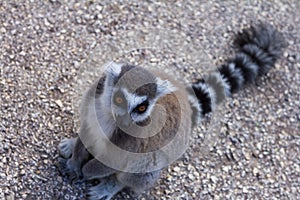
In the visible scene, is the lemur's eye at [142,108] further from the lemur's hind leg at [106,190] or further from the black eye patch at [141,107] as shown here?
the lemur's hind leg at [106,190]

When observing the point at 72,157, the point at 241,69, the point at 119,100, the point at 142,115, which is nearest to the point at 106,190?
the point at 72,157

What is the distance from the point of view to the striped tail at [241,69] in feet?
12.4

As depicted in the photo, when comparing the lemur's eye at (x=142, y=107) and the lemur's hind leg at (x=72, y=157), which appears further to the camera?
the lemur's hind leg at (x=72, y=157)

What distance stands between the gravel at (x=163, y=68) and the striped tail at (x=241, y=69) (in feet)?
1.07

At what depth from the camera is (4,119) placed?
3.88 m

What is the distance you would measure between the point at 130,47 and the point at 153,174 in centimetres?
121

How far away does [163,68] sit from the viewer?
4.32 m

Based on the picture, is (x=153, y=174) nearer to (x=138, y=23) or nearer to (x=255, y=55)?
(x=255, y=55)

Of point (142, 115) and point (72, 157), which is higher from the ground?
point (142, 115)

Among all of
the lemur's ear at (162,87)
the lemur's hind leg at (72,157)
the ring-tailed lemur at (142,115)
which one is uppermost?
the lemur's ear at (162,87)

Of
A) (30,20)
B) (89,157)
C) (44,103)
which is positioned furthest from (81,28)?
(89,157)

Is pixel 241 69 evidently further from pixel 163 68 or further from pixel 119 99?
pixel 119 99

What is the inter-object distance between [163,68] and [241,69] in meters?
0.65

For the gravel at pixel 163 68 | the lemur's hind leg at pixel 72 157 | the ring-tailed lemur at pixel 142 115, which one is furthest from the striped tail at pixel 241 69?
the lemur's hind leg at pixel 72 157
